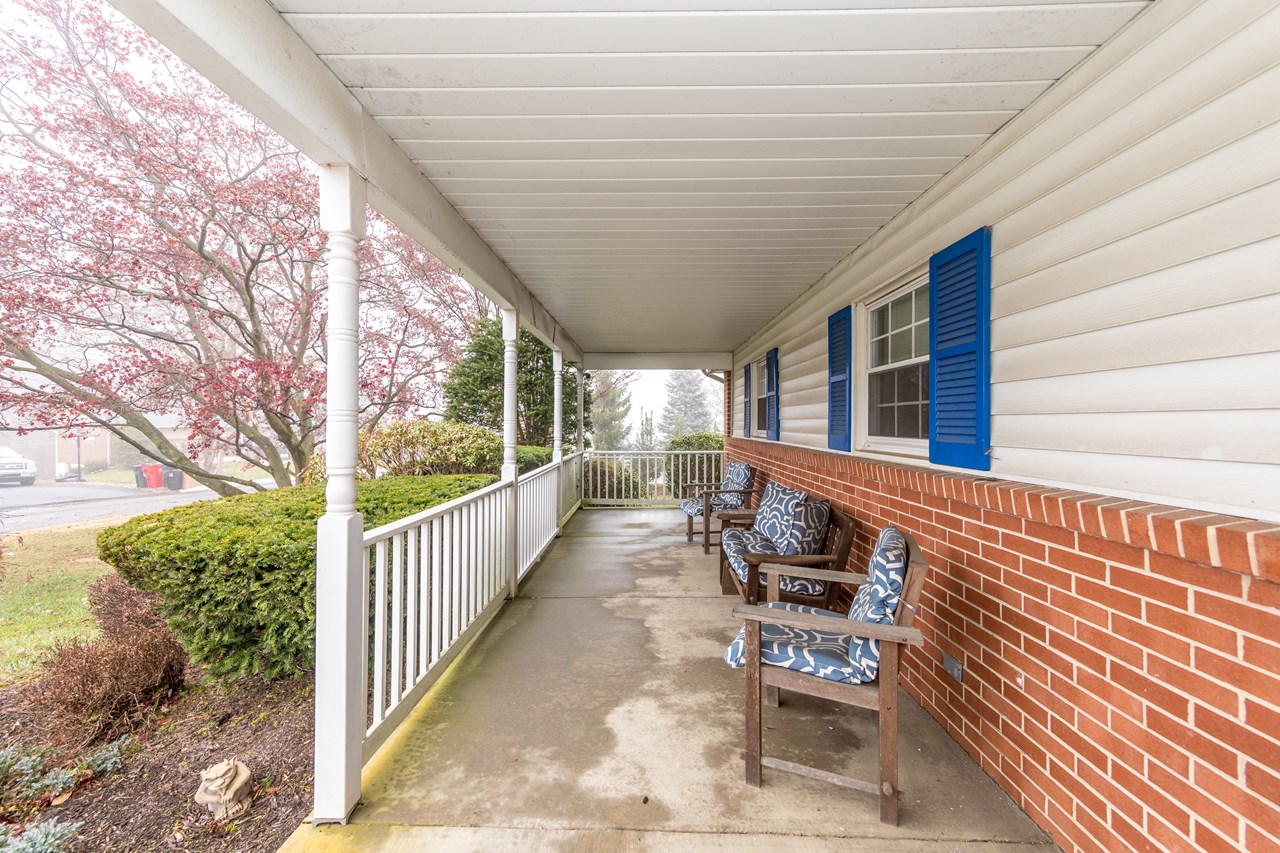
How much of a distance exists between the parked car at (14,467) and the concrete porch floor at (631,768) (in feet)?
20.7

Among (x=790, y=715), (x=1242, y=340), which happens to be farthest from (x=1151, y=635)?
(x=790, y=715)

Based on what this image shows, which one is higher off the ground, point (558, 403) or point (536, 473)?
point (558, 403)

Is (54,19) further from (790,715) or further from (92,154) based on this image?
(790,715)

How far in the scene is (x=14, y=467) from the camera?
18.7 feet

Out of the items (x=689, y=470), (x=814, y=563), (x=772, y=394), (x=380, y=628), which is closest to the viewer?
(x=380, y=628)

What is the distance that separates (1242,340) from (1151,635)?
0.76m

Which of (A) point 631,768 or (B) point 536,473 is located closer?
(A) point 631,768

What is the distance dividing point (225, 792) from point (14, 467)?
6.60 m

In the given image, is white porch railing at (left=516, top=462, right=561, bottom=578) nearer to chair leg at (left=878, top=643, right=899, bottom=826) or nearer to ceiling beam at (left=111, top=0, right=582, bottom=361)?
ceiling beam at (left=111, top=0, right=582, bottom=361)

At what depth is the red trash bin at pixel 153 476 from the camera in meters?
8.11

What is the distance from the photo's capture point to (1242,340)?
3.95 feet

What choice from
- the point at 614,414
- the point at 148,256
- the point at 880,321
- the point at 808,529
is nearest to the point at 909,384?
the point at 880,321

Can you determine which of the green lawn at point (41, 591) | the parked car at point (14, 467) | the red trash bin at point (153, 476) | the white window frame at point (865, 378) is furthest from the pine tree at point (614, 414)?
the white window frame at point (865, 378)

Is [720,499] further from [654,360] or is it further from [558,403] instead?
[654,360]
